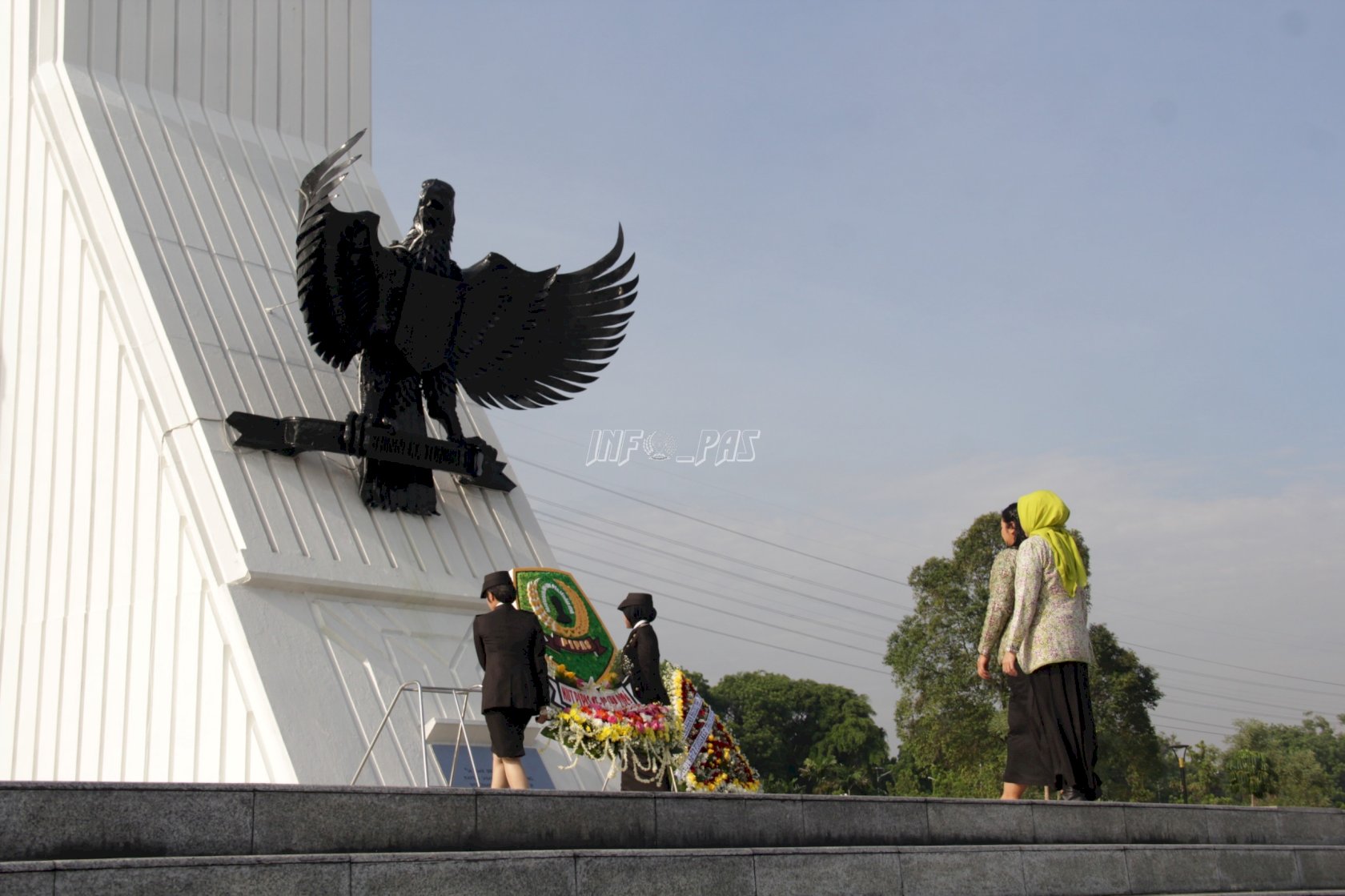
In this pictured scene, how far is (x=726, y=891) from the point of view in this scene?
17.7ft

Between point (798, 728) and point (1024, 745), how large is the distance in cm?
5157

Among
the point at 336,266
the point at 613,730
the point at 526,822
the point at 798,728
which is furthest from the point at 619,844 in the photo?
the point at 798,728

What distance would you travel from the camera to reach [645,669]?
8398 mm

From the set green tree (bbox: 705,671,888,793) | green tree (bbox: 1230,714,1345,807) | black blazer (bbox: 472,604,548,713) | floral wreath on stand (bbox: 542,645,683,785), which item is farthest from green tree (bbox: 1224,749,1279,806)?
black blazer (bbox: 472,604,548,713)

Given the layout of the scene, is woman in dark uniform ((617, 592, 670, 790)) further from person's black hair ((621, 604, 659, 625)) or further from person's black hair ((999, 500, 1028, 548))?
person's black hair ((999, 500, 1028, 548))

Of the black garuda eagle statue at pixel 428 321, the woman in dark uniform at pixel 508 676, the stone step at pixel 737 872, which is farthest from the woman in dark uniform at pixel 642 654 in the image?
the black garuda eagle statue at pixel 428 321

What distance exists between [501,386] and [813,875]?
23.3 feet

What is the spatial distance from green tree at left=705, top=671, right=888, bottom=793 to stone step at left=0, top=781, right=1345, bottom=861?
48444 millimetres

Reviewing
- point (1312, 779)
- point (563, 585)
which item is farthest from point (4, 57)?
point (1312, 779)

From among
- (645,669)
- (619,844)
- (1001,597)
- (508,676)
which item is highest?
(1001,597)

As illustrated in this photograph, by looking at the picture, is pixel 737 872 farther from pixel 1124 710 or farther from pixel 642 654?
pixel 1124 710

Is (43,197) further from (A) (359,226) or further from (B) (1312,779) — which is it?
(B) (1312,779)

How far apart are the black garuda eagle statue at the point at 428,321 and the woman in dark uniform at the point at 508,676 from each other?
11.9ft

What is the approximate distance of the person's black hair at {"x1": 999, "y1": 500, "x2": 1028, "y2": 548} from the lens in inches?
299
